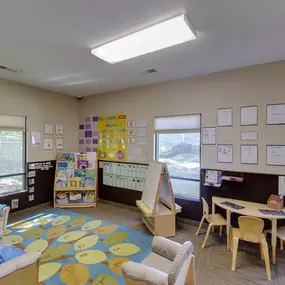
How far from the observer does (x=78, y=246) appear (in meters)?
2.79

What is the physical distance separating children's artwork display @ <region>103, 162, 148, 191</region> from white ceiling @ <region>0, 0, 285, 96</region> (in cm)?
194

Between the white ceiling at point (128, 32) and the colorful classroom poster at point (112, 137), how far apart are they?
1222mm

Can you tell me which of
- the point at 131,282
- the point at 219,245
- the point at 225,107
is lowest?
the point at 219,245

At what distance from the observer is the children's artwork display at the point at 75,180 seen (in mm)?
4516

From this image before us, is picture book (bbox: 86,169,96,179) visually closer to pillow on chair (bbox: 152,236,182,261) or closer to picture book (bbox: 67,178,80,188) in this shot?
picture book (bbox: 67,178,80,188)

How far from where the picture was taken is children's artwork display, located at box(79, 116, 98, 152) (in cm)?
491

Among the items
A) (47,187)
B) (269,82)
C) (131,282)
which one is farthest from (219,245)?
(47,187)

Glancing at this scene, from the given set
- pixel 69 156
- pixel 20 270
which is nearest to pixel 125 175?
pixel 69 156

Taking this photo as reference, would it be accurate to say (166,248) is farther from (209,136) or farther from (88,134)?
(88,134)

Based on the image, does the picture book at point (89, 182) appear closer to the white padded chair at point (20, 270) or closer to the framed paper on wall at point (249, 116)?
the white padded chair at point (20, 270)

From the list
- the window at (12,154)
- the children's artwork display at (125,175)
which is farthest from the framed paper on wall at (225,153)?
the window at (12,154)

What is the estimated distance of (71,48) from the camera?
2455 mm

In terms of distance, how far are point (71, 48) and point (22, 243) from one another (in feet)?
9.34

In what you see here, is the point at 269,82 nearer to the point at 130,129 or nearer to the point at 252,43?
the point at 252,43
